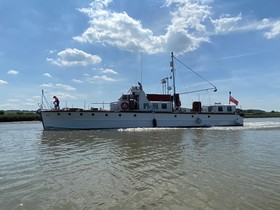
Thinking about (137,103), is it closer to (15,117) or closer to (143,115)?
(143,115)

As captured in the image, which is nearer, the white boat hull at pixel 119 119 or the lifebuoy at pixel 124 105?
the white boat hull at pixel 119 119

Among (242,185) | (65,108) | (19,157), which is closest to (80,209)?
(242,185)

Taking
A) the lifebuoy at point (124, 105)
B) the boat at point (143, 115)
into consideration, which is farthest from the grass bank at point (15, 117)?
the lifebuoy at point (124, 105)

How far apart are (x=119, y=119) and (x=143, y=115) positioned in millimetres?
3465

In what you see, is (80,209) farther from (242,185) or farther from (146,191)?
(242,185)

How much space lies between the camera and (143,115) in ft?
122

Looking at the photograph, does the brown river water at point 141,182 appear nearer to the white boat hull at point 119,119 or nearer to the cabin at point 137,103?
the white boat hull at point 119,119

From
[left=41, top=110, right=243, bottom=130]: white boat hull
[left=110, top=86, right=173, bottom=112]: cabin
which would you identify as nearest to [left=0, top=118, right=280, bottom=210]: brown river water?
[left=41, top=110, right=243, bottom=130]: white boat hull

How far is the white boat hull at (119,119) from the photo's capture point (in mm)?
34125

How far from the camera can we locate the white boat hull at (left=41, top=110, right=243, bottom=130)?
34.1 meters

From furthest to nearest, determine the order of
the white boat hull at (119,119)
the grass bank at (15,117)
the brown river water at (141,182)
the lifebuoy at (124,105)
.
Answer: the grass bank at (15,117), the lifebuoy at (124,105), the white boat hull at (119,119), the brown river water at (141,182)

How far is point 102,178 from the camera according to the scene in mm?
9672

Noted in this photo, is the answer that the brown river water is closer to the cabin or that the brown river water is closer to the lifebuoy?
the lifebuoy

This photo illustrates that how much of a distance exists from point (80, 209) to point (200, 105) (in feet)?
123
